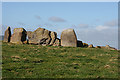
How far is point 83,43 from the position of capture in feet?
136

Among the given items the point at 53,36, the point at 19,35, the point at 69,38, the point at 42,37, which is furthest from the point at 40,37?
the point at 69,38

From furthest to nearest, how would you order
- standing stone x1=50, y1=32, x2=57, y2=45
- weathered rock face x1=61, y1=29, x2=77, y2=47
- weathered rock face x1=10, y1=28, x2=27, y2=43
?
1. weathered rock face x1=10, y1=28, x2=27, y2=43
2. standing stone x1=50, y1=32, x2=57, y2=45
3. weathered rock face x1=61, y1=29, x2=77, y2=47

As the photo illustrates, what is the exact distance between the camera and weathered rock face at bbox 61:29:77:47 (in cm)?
3669

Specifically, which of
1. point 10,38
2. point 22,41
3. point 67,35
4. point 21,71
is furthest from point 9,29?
point 21,71

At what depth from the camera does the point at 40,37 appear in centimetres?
4247

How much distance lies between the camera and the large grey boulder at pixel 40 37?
4219 cm

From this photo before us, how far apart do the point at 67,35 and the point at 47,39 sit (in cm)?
658

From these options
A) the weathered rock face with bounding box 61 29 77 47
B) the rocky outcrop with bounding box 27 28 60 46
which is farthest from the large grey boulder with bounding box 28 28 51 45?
the weathered rock face with bounding box 61 29 77 47

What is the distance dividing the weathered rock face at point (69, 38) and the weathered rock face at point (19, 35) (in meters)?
10.5

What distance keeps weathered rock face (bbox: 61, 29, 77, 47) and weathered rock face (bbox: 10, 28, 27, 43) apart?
10.5 m

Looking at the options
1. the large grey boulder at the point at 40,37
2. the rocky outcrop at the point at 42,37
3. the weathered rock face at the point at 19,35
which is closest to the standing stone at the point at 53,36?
the rocky outcrop at the point at 42,37

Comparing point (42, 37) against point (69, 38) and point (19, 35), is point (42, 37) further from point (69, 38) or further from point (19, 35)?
point (69, 38)

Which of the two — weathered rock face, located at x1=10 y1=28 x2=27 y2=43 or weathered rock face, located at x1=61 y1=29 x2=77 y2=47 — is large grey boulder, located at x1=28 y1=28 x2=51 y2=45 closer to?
weathered rock face, located at x1=10 y1=28 x2=27 y2=43

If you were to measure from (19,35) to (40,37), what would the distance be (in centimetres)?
486
